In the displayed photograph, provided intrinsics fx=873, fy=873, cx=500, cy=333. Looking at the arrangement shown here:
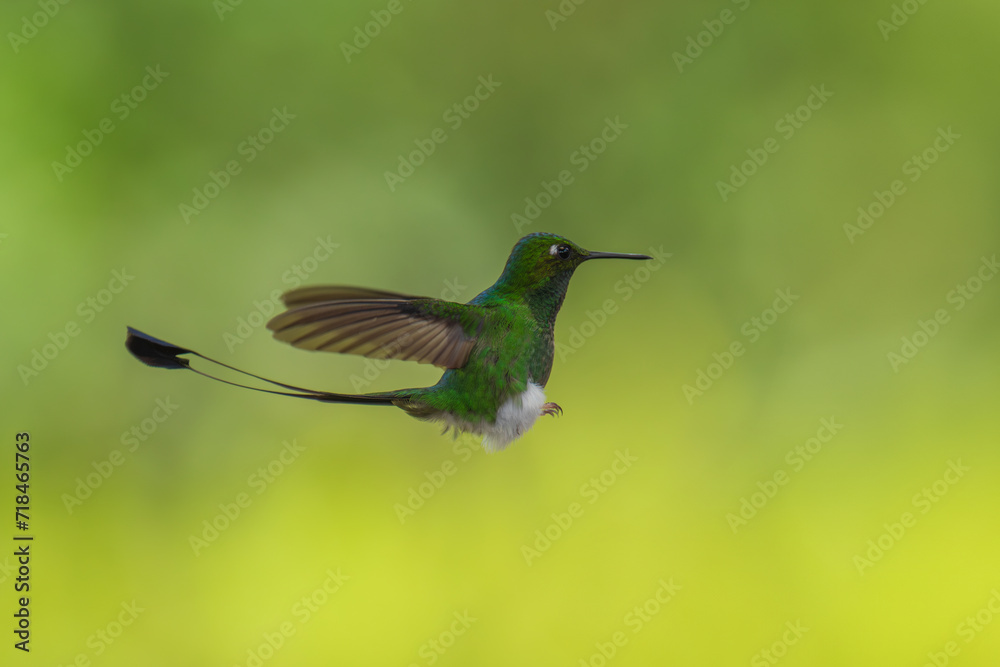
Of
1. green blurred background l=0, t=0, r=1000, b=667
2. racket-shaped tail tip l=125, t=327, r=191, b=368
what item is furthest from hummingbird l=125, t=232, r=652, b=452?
green blurred background l=0, t=0, r=1000, b=667

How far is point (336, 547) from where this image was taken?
507 centimetres

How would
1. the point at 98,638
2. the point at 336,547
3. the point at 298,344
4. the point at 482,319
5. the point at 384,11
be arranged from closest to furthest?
the point at 298,344, the point at 482,319, the point at 98,638, the point at 336,547, the point at 384,11

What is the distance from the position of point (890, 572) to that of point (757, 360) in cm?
148

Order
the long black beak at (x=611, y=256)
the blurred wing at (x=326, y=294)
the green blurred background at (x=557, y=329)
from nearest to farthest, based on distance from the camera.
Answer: the blurred wing at (x=326, y=294) → the long black beak at (x=611, y=256) → the green blurred background at (x=557, y=329)

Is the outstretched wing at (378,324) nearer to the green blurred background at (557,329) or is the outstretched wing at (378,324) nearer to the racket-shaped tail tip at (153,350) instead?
the racket-shaped tail tip at (153,350)

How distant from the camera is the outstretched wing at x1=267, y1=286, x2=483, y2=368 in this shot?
137 centimetres

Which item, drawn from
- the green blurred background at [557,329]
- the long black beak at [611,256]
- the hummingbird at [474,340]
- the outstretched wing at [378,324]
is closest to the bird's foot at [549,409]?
the hummingbird at [474,340]

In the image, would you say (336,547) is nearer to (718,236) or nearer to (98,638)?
(98,638)

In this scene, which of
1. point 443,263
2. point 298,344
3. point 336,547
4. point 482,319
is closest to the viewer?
point 298,344

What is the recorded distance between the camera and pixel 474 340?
2.00 metres

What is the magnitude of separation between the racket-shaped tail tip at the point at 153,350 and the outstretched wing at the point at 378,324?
20 centimetres

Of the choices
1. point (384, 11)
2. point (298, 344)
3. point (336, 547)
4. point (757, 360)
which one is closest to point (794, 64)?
point (757, 360)

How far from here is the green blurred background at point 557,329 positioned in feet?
16.3

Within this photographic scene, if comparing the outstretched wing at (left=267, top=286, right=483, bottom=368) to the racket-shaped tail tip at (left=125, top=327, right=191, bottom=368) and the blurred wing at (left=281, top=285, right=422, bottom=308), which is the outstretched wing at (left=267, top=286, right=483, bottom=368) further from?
the racket-shaped tail tip at (left=125, top=327, right=191, bottom=368)
